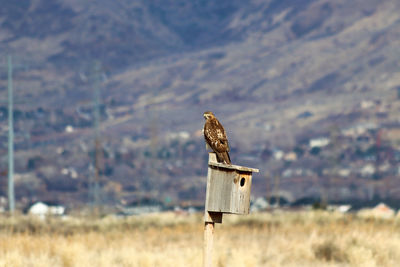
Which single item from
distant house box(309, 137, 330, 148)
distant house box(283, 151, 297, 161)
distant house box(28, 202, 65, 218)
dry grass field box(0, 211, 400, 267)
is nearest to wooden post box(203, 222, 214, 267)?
dry grass field box(0, 211, 400, 267)

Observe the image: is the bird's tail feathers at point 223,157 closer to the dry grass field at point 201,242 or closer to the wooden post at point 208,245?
the wooden post at point 208,245

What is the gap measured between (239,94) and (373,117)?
47752 millimetres

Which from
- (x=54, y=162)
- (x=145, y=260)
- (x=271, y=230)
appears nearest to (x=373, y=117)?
(x=54, y=162)

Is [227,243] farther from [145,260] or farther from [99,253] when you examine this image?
[145,260]

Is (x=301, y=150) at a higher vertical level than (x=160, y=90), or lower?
lower

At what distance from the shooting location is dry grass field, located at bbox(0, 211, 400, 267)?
19.2 metres

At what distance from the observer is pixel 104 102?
190 meters

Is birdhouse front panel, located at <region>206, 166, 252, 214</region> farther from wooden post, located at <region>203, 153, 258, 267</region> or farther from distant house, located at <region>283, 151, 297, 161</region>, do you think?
distant house, located at <region>283, 151, 297, 161</region>

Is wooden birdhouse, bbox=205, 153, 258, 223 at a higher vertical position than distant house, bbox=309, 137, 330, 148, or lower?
lower

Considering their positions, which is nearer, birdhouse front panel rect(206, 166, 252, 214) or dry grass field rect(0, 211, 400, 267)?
birdhouse front panel rect(206, 166, 252, 214)

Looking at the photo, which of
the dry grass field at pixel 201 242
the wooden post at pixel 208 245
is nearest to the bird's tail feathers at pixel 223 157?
the wooden post at pixel 208 245

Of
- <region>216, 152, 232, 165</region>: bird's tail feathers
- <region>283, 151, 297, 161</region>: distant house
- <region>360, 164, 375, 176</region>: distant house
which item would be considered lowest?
<region>216, 152, 232, 165</region>: bird's tail feathers

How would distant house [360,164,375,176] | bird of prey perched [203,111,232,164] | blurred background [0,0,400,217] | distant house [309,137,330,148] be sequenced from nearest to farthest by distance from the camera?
bird of prey perched [203,111,232,164] → blurred background [0,0,400,217] → distant house [360,164,375,176] → distant house [309,137,330,148]

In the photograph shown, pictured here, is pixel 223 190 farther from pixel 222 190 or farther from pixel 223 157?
pixel 223 157
